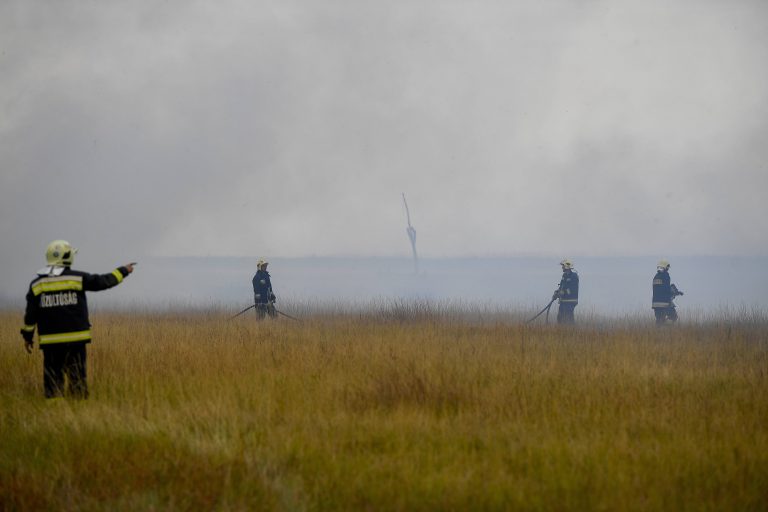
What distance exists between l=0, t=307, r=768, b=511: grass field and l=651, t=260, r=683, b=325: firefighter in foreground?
6.80 m

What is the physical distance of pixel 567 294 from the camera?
19.0 metres

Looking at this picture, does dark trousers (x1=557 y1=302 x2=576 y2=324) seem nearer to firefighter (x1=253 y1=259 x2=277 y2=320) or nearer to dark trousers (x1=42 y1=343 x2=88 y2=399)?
firefighter (x1=253 y1=259 x2=277 y2=320)

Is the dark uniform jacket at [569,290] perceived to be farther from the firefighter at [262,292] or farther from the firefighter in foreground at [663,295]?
the firefighter at [262,292]

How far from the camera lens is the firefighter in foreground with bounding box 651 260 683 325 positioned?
1856cm

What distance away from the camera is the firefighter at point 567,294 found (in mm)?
18953

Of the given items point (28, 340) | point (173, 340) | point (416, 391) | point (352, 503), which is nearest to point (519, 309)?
point (173, 340)

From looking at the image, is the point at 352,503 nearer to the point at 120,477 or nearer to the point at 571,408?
the point at 120,477

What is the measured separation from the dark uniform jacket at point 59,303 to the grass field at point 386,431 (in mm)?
824

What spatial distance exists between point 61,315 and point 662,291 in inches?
594

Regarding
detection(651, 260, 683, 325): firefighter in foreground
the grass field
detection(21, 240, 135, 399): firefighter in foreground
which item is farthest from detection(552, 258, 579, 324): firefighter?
detection(21, 240, 135, 399): firefighter in foreground

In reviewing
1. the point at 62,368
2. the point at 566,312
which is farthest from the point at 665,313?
the point at 62,368

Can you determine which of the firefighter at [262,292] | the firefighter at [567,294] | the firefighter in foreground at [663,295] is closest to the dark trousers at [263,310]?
the firefighter at [262,292]

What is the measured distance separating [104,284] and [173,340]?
16.6 ft

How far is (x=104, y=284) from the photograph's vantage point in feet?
27.1
